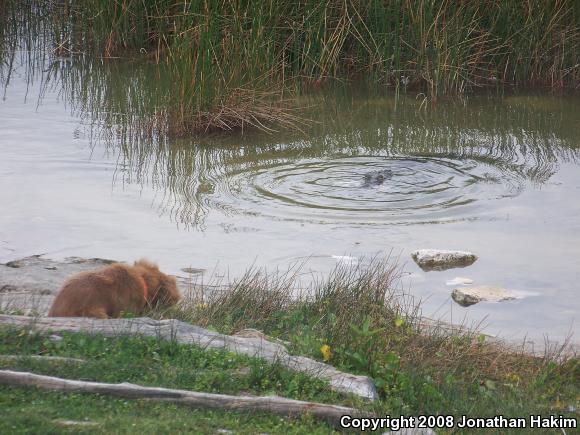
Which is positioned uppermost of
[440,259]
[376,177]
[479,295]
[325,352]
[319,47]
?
[319,47]

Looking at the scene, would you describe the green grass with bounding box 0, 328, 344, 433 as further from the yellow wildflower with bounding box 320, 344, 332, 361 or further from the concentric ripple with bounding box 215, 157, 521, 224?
the concentric ripple with bounding box 215, 157, 521, 224

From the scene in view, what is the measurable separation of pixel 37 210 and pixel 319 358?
4.42 m

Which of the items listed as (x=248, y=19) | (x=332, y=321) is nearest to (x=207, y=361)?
(x=332, y=321)

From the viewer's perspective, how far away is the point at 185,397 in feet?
13.3

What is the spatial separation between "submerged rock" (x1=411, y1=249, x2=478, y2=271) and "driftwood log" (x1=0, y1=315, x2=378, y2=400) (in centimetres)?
278

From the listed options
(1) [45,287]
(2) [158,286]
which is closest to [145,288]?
(2) [158,286]

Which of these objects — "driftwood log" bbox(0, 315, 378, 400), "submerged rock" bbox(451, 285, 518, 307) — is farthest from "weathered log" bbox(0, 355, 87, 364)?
"submerged rock" bbox(451, 285, 518, 307)

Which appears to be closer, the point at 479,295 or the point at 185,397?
the point at 185,397

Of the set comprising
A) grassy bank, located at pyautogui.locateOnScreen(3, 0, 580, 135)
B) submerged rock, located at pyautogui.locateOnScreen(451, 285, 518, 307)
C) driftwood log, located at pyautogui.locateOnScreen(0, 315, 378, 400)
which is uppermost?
grassy bank, located at pyautogui.locateOnScreen(3, 0, 580, 135)

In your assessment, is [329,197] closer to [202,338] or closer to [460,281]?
[460,281]

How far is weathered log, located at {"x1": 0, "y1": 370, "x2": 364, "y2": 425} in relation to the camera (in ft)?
13.3

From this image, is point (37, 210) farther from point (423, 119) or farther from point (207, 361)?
point (423, 119)

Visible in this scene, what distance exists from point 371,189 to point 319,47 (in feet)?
15.1

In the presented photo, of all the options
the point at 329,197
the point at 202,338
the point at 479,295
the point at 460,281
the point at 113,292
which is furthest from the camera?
the point at 329,197
